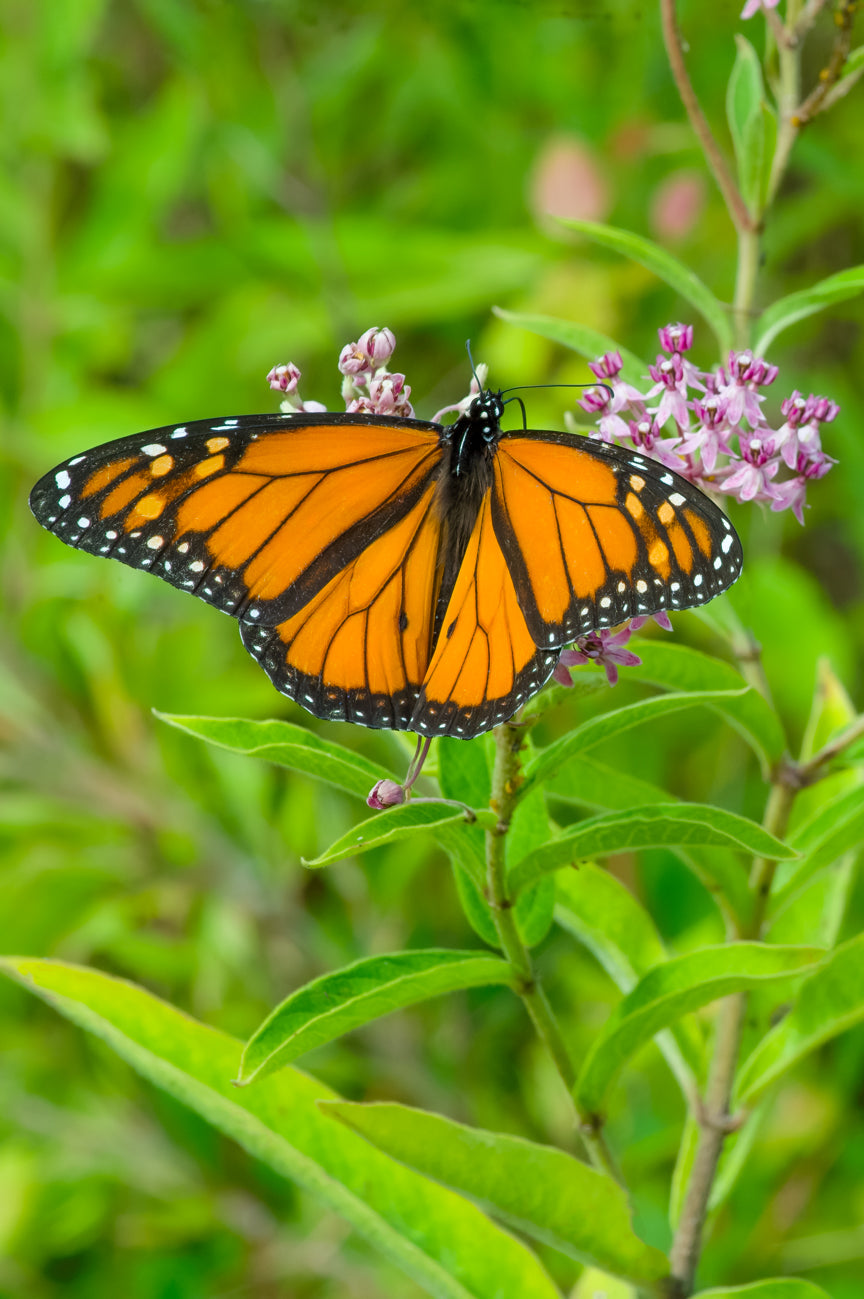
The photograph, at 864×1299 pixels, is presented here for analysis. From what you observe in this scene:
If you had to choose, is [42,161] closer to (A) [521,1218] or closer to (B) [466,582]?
(B) [466,582]

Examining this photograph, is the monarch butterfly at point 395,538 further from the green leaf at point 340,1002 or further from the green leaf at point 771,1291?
the green leaf at point 771,1291

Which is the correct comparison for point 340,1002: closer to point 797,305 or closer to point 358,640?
point 358,640

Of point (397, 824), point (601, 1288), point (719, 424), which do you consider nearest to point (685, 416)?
point (719, 424)

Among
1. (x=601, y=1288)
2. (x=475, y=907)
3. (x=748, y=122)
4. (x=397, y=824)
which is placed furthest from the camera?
(x=601, y=1288)

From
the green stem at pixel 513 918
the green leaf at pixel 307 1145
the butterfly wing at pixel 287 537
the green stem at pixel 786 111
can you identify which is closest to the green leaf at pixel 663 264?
the green stem at pixel 786 111

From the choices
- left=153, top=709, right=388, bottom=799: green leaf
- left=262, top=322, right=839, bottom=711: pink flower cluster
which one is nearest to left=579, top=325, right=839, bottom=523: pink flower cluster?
left=262, top=322, right=839, bottom=711: pink flower cluster

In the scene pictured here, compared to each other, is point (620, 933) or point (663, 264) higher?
point (663, 264)

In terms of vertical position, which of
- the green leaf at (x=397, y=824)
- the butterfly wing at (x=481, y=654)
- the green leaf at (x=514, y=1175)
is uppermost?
the butterfly wing at (x=481, y=654)

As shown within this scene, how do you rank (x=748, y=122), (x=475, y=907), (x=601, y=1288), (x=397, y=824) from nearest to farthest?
(x=397, y=824)
(x=475, y=907)
(x=748, y=122)
(x=601, y=1288)
